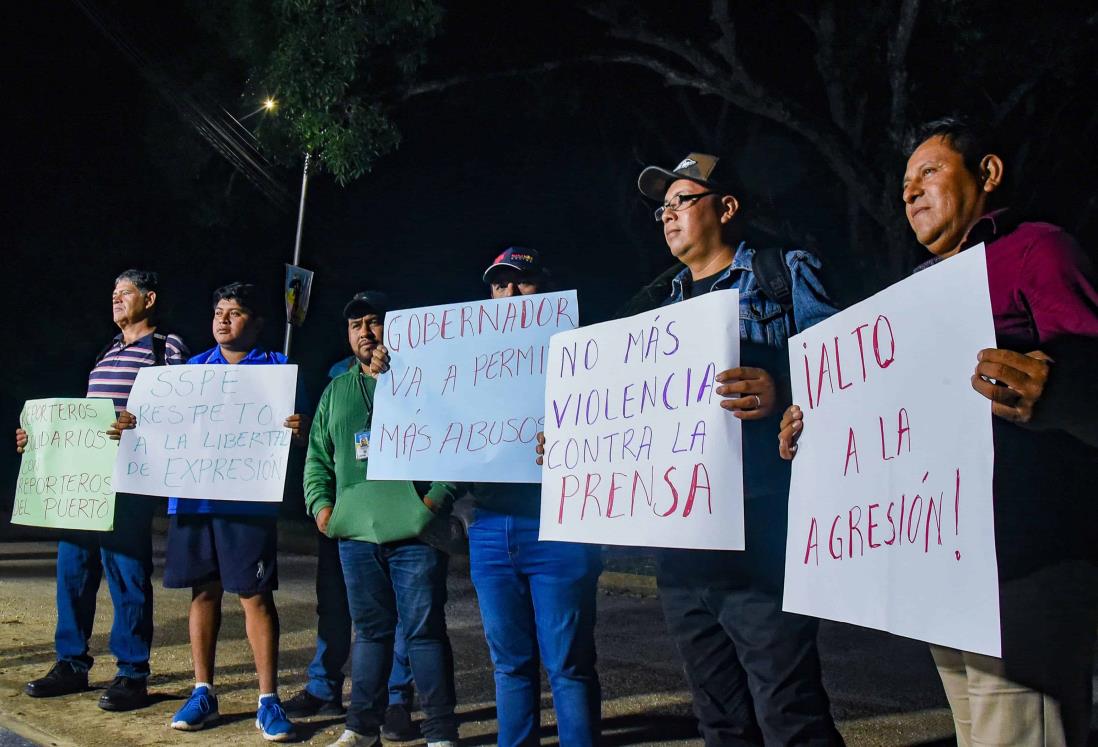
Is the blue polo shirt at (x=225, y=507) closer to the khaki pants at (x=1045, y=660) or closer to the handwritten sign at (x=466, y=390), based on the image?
the handwritten sign at (x=466, y=390)

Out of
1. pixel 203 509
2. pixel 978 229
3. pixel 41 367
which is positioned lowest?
pixel 203 509

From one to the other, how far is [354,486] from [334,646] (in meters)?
1.10

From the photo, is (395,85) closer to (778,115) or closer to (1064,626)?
(778,115)

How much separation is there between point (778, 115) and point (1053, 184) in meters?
4.27

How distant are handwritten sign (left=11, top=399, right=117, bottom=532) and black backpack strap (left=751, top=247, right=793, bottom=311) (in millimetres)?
3806

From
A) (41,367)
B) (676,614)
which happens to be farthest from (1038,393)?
(41,367)

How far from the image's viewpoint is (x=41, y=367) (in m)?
25.7

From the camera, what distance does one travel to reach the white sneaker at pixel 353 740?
491 centimetres

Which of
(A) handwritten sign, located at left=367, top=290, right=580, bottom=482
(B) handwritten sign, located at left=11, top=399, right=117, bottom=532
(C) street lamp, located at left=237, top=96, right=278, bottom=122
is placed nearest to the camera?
(A) handwritten sign, located at left=367, top=290, right=580, bottom=482

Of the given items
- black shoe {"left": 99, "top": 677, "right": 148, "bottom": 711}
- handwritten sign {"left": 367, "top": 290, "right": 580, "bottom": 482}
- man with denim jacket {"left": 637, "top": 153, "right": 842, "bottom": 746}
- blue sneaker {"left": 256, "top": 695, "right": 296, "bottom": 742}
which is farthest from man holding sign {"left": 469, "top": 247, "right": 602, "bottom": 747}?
black shoe {"left": 99, "top": 677, "right": 148, "bottom": 711}

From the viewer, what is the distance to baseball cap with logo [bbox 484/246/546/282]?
456 cm

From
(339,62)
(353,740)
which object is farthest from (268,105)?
(353,740)

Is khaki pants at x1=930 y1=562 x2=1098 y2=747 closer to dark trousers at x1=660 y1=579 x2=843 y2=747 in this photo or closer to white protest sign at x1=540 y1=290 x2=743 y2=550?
dark trousers at x1=660 y1=579 x2=843 y2=747

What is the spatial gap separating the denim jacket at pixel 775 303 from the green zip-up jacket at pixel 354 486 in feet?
5.87
